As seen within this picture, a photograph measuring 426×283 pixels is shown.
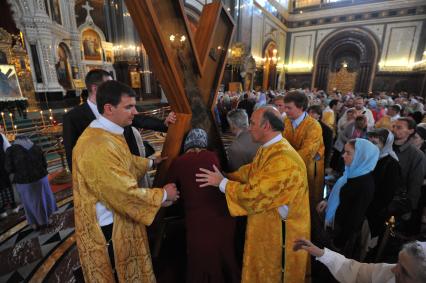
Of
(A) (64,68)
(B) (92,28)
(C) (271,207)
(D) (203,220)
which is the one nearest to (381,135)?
(C) (271,207)

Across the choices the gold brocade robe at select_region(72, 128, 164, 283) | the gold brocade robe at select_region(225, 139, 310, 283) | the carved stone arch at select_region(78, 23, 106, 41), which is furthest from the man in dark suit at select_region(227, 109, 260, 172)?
the carved stone arch at select_region(78, 23, 106, 41)

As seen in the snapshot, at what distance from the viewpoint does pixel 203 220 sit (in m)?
1.62

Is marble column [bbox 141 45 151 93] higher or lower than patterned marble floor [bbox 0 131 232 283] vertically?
higher

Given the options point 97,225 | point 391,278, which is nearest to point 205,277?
point 97,225

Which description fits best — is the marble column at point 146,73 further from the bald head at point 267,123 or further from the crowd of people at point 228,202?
the bald head at point 267,123

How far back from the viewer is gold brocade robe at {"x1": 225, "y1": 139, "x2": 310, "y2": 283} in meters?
1.41

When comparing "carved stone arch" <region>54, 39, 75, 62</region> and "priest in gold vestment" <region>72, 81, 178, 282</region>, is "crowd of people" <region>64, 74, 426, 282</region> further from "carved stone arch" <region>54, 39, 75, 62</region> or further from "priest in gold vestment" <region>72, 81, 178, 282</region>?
"carved stone arch" <region>54, 39, 75, 62</region>

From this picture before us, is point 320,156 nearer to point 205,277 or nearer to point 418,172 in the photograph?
point 418,172

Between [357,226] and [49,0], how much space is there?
49.9ft

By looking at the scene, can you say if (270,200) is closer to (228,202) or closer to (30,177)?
(228,202)

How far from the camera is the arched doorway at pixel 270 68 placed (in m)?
22.0

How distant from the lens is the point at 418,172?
261 centimetres

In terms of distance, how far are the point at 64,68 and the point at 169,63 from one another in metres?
14.3

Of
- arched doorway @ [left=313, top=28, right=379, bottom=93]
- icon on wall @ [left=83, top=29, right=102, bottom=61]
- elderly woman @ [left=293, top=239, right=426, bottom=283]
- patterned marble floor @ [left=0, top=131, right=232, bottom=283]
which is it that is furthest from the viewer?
arched doorway @ [left=313, top=28, right=379, bottom=93]
